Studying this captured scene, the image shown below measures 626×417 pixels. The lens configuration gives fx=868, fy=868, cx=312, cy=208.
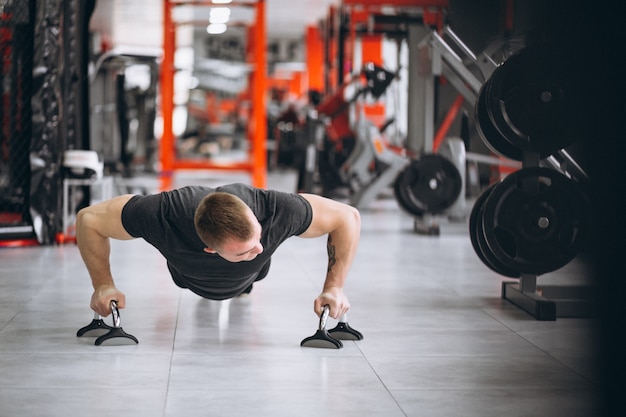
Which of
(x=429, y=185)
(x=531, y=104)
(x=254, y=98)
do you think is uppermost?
(x=254, y=98)

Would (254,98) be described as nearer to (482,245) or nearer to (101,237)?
(482,245)

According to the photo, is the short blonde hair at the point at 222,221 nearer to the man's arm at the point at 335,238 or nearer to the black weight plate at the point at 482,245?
the man's arm at the point at 335,238

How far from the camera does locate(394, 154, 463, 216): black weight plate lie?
6492 mm

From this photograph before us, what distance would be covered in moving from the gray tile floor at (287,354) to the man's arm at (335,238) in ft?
0.58

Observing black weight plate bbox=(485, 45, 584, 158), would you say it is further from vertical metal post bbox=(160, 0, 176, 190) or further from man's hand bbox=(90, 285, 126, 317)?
vertical metal post bbox=(160, 0, 176, 190)

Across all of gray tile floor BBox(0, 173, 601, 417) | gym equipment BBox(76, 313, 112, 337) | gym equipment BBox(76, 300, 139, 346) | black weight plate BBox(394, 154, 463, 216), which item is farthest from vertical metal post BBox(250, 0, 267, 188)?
gym equipment BBox(76, 300, 139, 346)

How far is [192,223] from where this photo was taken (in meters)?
2.56

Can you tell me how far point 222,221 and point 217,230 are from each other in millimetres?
28

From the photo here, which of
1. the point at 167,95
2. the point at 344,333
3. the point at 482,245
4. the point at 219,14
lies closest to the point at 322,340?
the point at 344,333

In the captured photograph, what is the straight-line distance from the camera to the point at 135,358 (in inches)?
105

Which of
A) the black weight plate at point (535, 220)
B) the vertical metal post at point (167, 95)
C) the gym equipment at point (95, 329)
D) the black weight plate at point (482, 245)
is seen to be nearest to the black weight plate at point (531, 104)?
the black weight plate at point (535, 220)

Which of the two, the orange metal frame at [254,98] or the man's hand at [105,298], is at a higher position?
the orange metal frame at [254,98]

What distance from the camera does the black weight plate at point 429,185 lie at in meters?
6.49

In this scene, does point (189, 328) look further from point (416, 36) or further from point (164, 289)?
point (416, 36)
